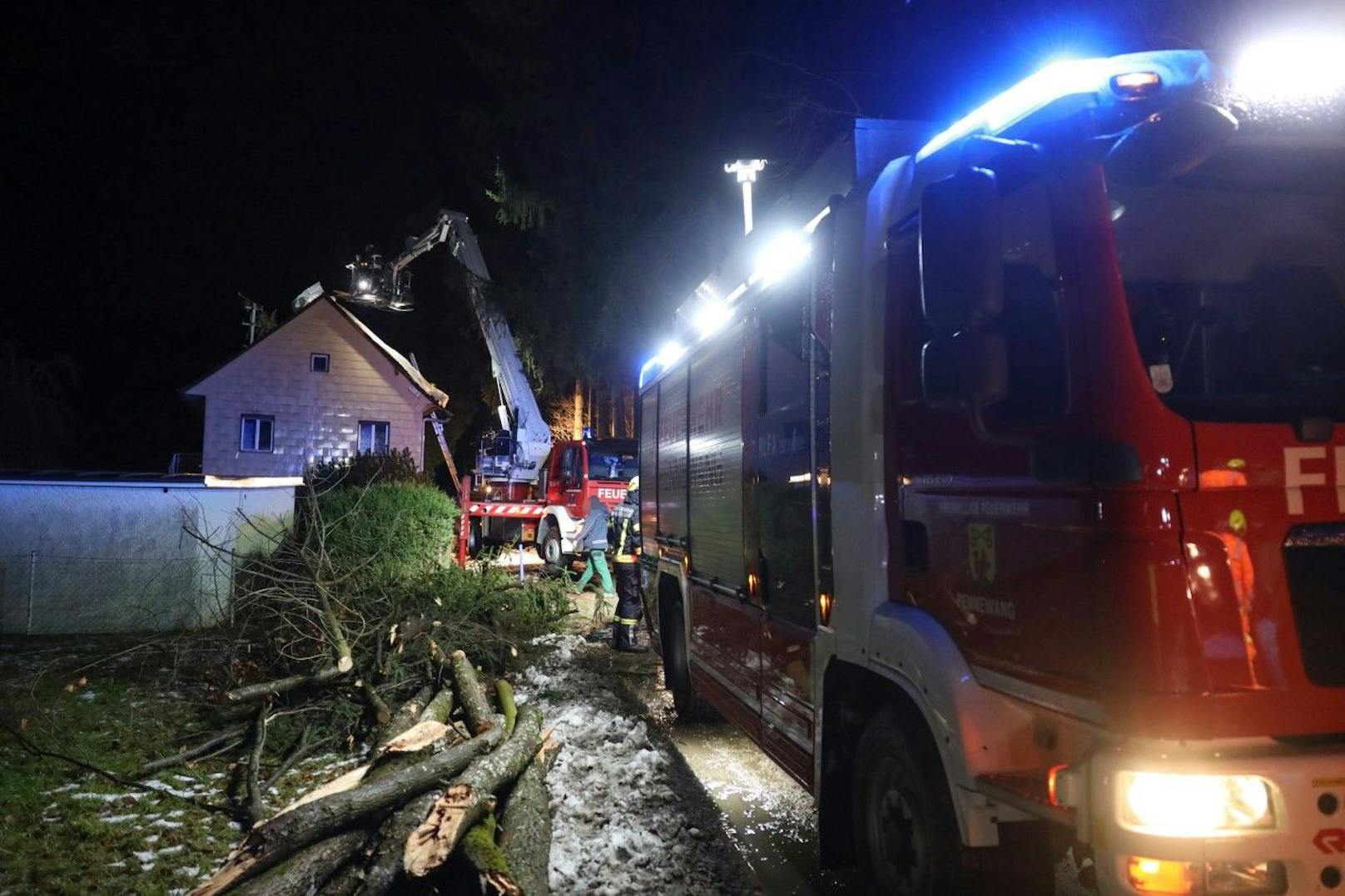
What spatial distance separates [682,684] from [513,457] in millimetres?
12624

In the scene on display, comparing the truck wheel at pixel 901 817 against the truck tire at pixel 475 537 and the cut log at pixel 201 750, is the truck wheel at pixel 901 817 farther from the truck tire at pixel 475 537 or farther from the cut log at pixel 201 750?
the truck tire at pixel 475 537

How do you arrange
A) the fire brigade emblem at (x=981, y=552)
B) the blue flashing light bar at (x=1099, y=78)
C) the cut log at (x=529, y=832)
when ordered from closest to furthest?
the blue flashing light bar at (x=1099, y=78) < the fire brigade emblem at (x=981, y=552) < the cut log at (x=529, y=832)

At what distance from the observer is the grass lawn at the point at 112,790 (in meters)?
4.20

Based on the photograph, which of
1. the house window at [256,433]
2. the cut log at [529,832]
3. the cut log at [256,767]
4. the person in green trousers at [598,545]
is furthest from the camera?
the house window at [256,433]

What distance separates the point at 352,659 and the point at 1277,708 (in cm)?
595

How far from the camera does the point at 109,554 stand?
1126 centimetres

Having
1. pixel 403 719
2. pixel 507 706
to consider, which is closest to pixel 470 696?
pixel 507 706

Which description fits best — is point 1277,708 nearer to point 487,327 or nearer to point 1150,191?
point 1150,191

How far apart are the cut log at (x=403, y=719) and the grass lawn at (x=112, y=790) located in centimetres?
42

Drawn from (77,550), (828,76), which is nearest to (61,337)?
(77,550)

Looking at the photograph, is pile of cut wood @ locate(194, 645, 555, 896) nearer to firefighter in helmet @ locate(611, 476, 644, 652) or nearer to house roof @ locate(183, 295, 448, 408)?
firefighter in helmet @ locate(611, 476, 644, 652)

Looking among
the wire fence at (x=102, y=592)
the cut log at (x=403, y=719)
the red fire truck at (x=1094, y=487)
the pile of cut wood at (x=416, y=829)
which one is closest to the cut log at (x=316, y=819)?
the pile of cut wood at (x=416, y=829)

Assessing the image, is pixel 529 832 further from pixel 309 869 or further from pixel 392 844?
pixel 309 869

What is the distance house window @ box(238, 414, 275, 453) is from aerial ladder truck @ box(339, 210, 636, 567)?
784cm
